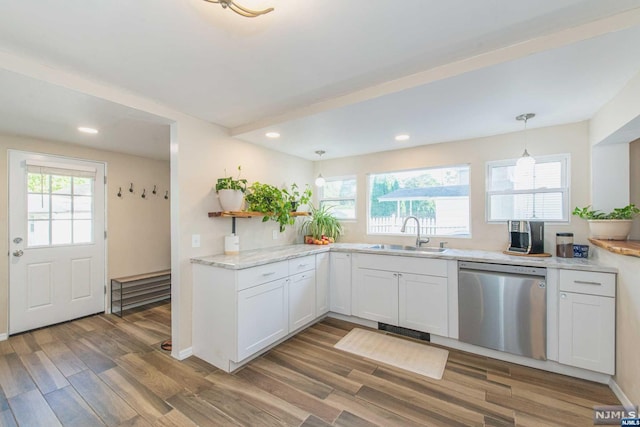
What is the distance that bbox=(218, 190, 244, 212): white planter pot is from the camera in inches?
110

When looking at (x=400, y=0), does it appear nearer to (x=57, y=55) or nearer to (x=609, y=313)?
(x=57, y=55)

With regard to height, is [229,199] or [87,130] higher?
[87,130]

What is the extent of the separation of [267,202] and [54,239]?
280 cm

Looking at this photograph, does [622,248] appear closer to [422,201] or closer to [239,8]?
[422,201]

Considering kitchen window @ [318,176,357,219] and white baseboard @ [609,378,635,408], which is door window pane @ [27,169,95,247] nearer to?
kitchen window @ [318,176,357,219]

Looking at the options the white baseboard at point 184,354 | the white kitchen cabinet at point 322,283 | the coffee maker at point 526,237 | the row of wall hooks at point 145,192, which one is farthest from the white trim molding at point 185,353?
the coffee maker at point 526,237

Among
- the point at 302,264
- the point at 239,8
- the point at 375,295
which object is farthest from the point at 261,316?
the point at 239,8

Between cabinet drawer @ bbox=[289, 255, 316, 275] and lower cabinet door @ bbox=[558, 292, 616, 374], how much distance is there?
2344 millimetres

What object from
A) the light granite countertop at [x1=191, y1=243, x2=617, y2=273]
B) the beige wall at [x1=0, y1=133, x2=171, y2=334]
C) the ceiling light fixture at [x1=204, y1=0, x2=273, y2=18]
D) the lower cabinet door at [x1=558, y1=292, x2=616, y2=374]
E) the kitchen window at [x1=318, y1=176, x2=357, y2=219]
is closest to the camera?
the ceiling light fixture at [x1=204, y1=0, x2=273, y2=18]

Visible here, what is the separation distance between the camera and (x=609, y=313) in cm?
207

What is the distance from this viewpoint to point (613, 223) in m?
2.30

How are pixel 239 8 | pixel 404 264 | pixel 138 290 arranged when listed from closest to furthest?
pixel 239 8
pixel 404 264
pixel 138 290

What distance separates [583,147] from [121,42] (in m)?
4.01

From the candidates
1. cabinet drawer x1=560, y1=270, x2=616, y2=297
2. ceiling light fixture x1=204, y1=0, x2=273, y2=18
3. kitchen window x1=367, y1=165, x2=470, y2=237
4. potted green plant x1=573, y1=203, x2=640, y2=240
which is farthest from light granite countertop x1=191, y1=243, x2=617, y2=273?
ceiling light fixture x1=204, y1=0, x2=273, y2=18
